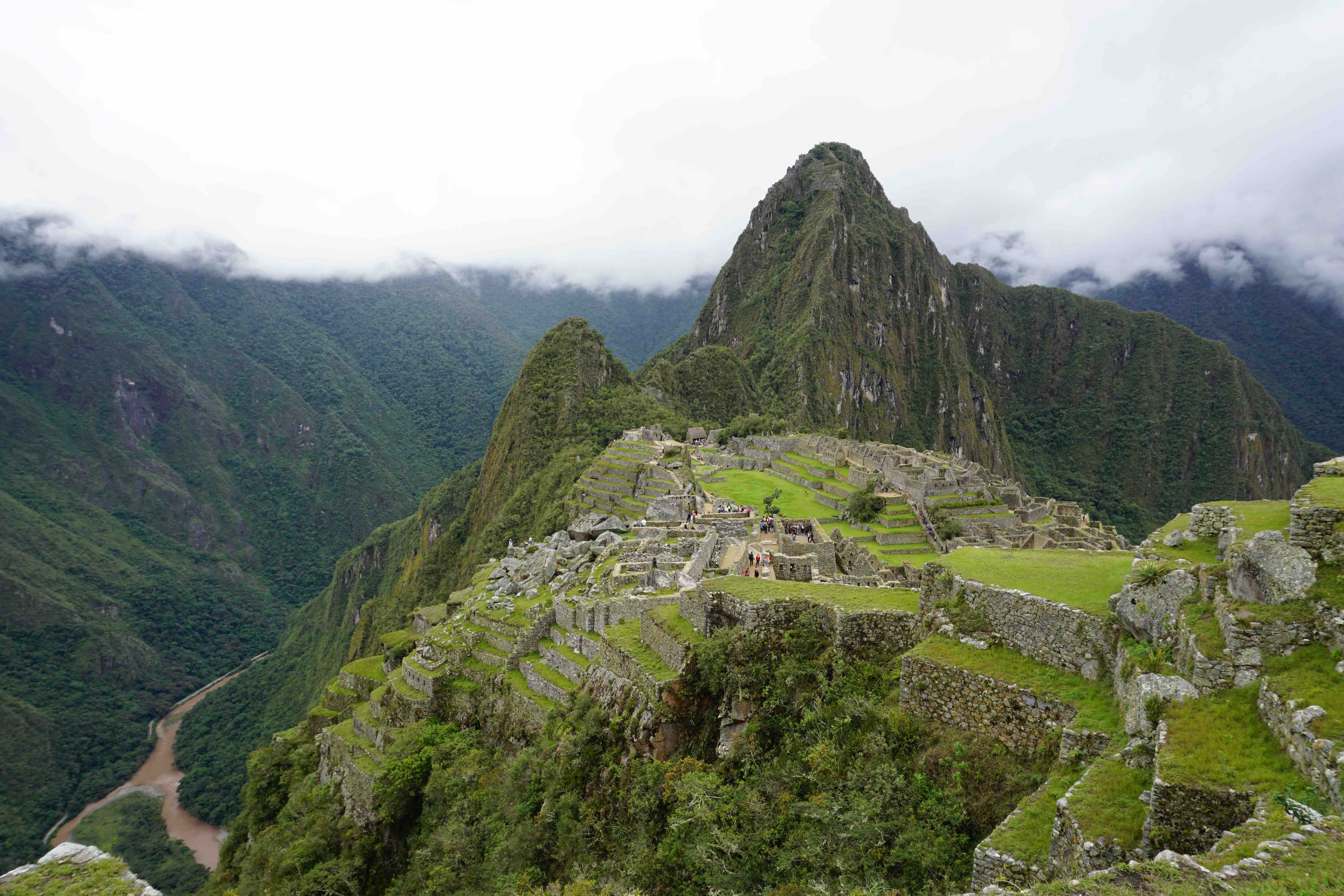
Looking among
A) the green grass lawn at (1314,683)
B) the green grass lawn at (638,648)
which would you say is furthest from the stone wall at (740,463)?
the green grass lawn at (1314,683)

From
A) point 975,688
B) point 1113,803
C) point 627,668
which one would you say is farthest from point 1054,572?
point 627,668

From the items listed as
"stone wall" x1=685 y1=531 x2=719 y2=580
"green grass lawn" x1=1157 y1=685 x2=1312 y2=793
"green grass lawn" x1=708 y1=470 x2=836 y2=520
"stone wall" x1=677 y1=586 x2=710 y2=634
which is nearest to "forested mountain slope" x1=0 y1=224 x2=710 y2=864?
"green grass lawn" x1=708 y1=470 x2=836 y2=520

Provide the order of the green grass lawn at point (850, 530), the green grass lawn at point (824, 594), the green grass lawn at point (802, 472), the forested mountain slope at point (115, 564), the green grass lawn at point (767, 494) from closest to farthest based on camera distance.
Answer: the green grass lawn at point (824, 594) → the green grass lawn at point (850, 530) → the green grass lawn at point (767, 494) → the green grass lawn at point (802, 472) → the forested mountain slope at point (115, 564)

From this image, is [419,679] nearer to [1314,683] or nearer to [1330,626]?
[1314,683]

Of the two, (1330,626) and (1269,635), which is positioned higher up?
(1330,626)

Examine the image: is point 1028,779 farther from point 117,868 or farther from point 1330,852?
point 117,868

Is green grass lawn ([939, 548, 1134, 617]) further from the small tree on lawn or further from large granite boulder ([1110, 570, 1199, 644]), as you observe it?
the small tree on lawn

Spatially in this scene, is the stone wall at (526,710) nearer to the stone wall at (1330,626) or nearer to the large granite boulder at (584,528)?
the large granite boulder at (584,528)
